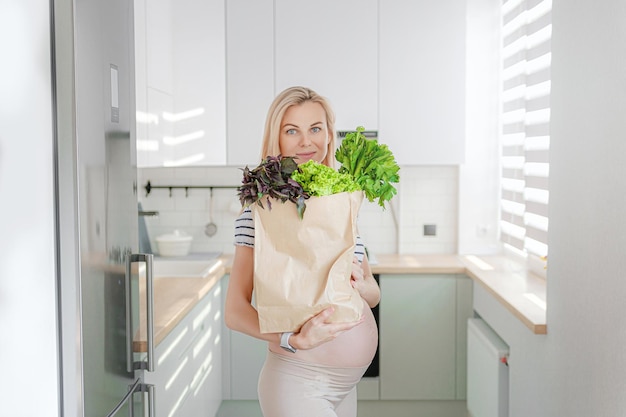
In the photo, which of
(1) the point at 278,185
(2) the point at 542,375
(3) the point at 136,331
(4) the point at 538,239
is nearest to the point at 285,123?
(1) the point at 278,185

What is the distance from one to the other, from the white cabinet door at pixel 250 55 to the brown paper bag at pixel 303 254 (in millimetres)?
2177

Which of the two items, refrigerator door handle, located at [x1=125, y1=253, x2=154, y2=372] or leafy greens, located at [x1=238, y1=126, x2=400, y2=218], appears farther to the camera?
refrigerator door handle, located at [x1=125, y1=253, x2=154, y2=372]

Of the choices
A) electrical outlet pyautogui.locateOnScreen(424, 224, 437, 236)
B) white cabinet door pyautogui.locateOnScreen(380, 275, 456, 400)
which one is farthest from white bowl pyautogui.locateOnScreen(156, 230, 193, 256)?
electrical outlet pyautogui.locateOnScreen(424, 224, 437, 236)

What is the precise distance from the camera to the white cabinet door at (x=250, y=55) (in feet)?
12.8

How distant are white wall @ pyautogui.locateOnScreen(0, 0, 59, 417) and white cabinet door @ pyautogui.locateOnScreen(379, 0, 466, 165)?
2.61 m

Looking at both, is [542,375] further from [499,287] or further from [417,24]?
[417,24]

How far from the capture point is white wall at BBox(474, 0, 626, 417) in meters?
1.85

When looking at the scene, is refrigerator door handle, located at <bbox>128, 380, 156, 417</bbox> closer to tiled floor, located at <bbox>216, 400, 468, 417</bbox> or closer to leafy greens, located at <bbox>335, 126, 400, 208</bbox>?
leafy greens, located at <bbox>335, 126, 400, 208</bbox>

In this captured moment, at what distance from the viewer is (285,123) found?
Answer: 6.81ft

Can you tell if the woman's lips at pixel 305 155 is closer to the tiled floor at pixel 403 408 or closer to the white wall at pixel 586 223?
the white wall at pixel 586 223

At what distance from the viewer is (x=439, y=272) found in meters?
3.81

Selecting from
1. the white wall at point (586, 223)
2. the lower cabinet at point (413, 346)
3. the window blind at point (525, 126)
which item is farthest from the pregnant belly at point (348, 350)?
the lower cabinet at point (413, 346)

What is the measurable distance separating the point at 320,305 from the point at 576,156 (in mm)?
961

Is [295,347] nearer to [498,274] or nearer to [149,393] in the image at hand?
[149,393]
